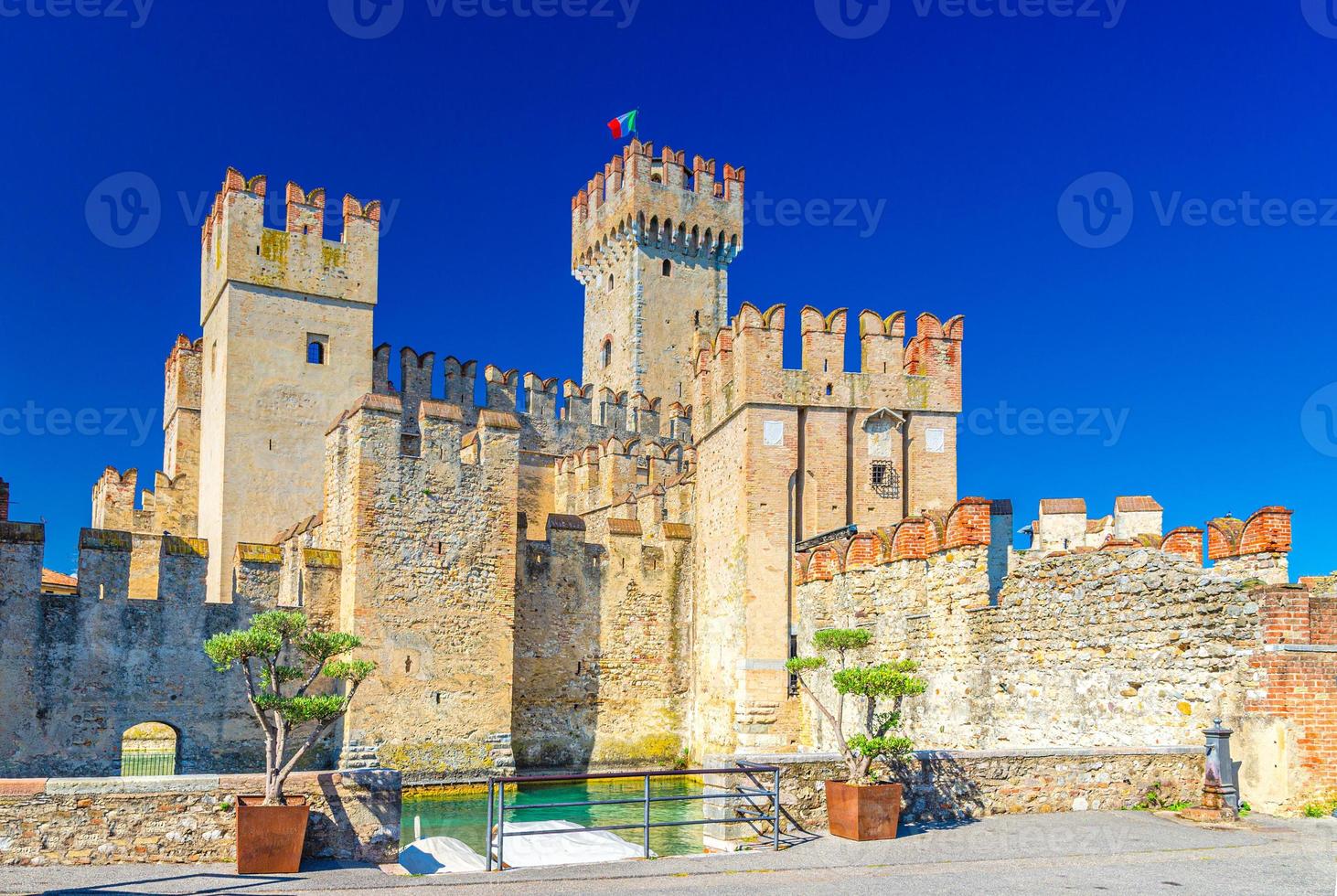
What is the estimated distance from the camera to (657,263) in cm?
4819

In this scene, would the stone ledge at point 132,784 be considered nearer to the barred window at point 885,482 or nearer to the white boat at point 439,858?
the white boat at point 439,858

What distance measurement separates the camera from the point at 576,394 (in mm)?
37406

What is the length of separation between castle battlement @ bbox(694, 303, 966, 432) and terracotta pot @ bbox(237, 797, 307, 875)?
15367mm

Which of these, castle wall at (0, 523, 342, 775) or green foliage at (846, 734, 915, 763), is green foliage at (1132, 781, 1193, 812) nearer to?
green foliage at (846, 734, 915, 763)

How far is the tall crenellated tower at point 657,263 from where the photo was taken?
4728 centimetres

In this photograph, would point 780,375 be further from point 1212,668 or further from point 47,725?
point 47,725

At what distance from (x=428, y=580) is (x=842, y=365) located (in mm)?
9711

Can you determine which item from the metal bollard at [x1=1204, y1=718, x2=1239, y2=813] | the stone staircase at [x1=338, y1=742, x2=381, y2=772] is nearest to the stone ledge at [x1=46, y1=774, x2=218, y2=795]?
the metal bollard at [x1=1204, y1=718, x2=1239, y2=813]

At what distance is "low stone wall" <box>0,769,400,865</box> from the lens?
10.3 m

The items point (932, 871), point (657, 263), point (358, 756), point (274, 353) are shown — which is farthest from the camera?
point (657, 263)

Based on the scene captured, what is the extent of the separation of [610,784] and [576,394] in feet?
46.1

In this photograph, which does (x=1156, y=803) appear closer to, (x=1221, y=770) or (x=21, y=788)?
(x=1221, y=770)

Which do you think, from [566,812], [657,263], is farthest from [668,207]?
[566,812]

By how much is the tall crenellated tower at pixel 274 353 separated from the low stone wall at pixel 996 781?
18.1 m
